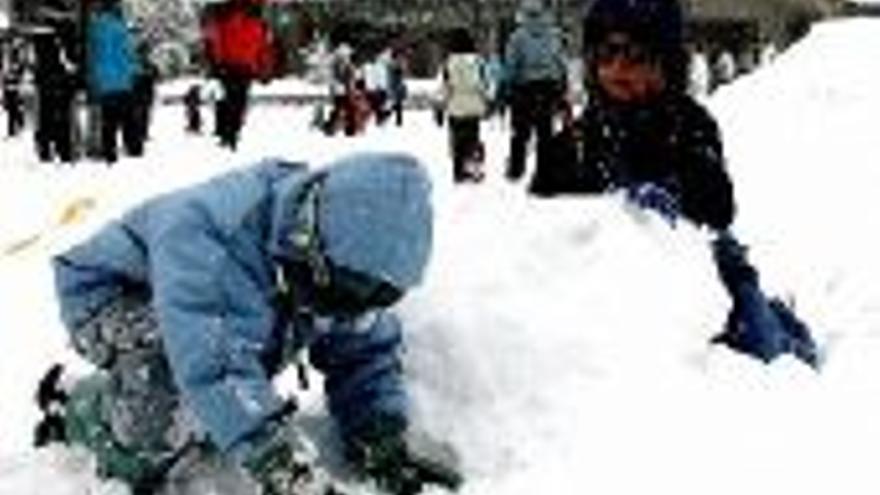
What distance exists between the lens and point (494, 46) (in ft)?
145

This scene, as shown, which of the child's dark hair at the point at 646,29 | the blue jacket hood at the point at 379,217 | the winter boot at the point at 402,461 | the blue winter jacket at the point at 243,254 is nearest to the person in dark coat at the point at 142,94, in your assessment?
the child's dark hair at the point at 646,29

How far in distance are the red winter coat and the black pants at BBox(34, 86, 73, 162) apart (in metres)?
1.21

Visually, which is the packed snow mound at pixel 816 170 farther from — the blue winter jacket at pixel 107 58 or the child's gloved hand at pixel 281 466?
the blue winter jacket at pixel 107 58

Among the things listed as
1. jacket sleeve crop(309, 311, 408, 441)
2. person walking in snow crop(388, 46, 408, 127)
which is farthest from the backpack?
person walking in snow crop(388, 46, 408, 127)

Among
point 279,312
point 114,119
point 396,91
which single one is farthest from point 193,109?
point 279,312

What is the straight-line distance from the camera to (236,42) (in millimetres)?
14891

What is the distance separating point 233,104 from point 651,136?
8603 mm

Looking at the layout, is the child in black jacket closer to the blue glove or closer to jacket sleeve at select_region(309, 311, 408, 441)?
the blue glove

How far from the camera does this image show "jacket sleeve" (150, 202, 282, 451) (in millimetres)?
4531

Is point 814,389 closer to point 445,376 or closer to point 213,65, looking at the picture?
point 445,376

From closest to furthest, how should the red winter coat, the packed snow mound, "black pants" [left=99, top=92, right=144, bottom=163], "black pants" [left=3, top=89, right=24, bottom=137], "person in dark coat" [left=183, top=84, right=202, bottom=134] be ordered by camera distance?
the packed snow mound, "black pants" [left=99, top=92, right=144, bottom=163], the red winter coat, "black pants" [left=3, top=89, right=24, bottom=137], "person in dark coat" [left=183, top=84, right=202, bottom=134]

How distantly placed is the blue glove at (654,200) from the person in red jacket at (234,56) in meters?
8.81

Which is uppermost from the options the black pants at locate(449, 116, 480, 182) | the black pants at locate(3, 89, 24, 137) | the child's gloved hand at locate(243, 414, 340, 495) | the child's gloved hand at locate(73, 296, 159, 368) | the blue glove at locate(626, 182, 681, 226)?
the blue glove at locate(626, 182, 681, 226)

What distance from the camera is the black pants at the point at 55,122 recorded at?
13.8 metres
